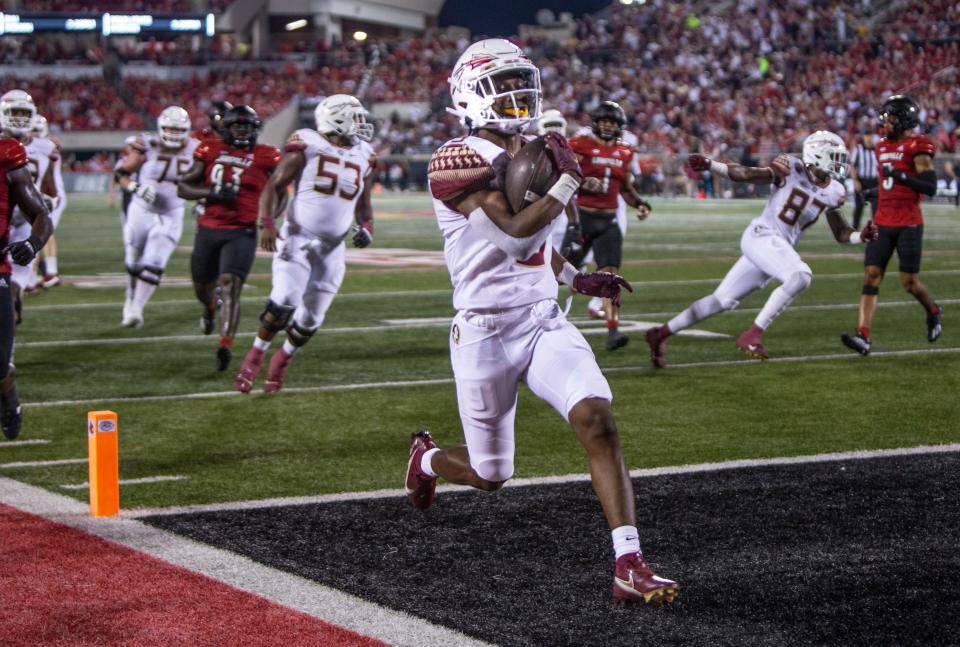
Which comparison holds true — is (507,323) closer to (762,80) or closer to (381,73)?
(762,80)

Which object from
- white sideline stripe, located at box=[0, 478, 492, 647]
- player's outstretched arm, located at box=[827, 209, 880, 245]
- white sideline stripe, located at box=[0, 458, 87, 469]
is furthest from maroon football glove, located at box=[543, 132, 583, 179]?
player's outstretched arm, located at box=[827, 209, 880, 245]

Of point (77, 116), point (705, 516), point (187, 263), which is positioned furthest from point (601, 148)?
point (77, 116)

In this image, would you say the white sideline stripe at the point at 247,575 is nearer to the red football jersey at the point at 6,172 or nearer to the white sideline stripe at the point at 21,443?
the white sideline stripe at the point at 21,443

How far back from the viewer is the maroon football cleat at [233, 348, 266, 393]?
8984 millimetres

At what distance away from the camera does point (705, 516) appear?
5.64 meters

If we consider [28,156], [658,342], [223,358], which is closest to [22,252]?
[223,358]

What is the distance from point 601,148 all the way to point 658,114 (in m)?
32.8

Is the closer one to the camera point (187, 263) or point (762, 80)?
point (187, 263)

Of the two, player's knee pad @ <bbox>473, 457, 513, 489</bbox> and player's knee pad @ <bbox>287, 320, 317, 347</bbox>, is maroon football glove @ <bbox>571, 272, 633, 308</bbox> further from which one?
player's knee pad @ <bbox>287, 320, 317, 347</bbox>

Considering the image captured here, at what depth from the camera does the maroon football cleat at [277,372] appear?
910 centimetres

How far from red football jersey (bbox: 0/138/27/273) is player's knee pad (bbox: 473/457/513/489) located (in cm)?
303

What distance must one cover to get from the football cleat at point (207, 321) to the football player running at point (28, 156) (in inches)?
58.1

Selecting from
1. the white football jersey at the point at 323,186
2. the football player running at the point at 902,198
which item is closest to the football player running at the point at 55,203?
the white football jersey at the point at 323,186

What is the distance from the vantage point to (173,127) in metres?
13.0
